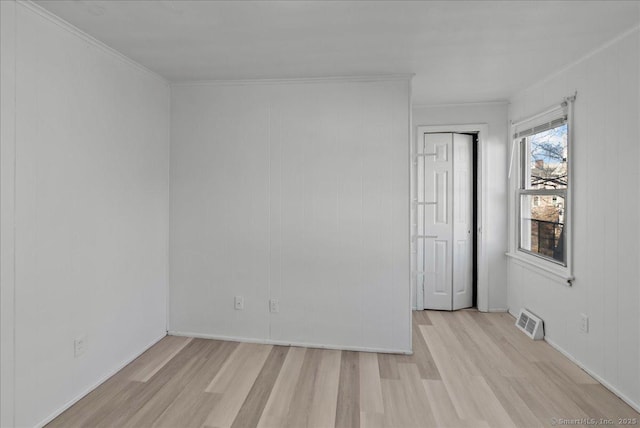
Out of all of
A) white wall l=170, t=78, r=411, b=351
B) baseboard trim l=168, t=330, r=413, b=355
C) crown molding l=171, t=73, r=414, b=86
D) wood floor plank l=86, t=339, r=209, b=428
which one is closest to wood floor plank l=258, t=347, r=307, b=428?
baseboard trim l=168, t=330, r=413, b=355

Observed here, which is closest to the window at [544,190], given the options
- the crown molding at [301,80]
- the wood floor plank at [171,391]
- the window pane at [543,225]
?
the window pane at [543,225]

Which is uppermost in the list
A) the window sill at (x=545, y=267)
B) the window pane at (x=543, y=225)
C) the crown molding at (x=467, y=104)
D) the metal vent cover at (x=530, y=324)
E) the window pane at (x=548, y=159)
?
the crown molding at (x=467, y=104)

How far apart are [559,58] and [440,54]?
3.17 feet

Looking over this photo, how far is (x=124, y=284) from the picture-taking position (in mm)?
2988

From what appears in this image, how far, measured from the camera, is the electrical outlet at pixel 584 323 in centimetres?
288

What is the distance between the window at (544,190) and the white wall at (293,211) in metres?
1.39

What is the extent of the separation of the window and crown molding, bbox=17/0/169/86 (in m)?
3.58

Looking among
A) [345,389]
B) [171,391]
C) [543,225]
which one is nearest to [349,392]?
[345,389]

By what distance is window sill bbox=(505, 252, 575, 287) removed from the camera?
10.3 ft

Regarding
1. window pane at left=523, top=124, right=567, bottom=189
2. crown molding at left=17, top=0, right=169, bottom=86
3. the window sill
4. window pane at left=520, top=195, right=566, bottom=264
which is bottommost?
the window sill

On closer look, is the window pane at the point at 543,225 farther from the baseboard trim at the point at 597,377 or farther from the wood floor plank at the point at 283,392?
the wood floor plank at the point at 283,392

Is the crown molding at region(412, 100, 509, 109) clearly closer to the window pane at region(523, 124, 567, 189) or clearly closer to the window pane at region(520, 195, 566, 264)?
the window pane at region(523, 124, 567, 189)

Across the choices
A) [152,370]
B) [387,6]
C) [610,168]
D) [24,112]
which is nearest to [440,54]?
[387,6]

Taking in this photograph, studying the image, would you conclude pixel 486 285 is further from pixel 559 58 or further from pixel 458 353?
pixel 559 58
